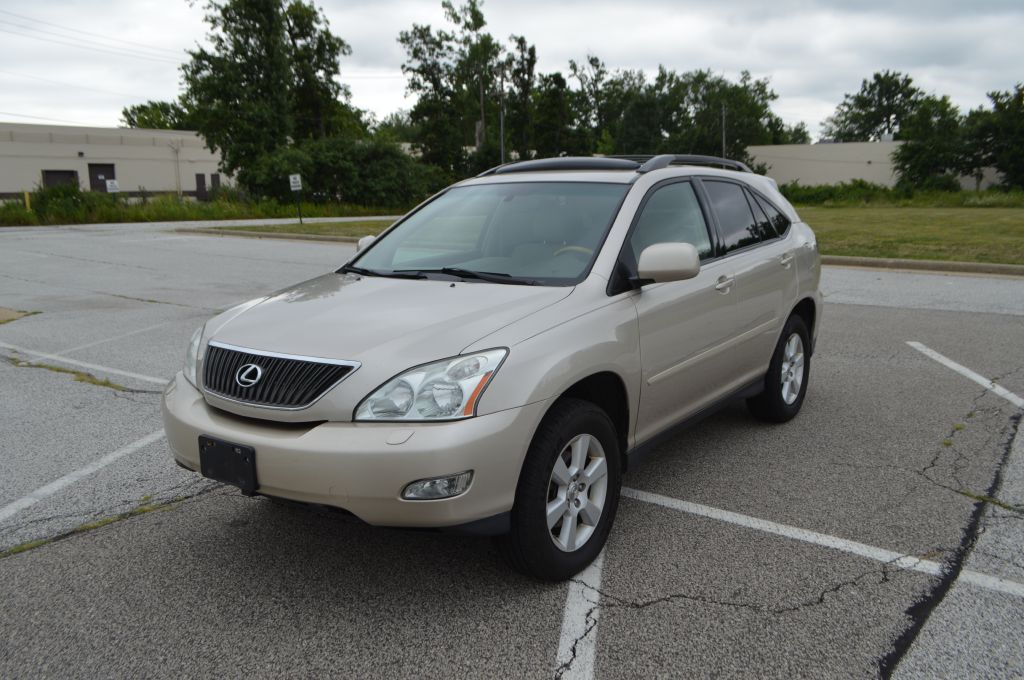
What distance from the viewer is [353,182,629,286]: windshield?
12.6 ft

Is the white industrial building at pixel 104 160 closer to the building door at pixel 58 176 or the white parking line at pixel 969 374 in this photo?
the building door at pixel 58 176

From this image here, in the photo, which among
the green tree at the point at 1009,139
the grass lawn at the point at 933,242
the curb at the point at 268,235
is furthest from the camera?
the green tree at the point at 1009,139

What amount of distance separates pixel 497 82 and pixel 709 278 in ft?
249

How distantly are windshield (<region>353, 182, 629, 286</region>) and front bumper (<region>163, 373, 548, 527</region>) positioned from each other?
3.27ft

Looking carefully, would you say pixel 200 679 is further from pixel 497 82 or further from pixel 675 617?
pixel 497 82

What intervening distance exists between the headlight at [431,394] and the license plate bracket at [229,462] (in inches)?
18.7

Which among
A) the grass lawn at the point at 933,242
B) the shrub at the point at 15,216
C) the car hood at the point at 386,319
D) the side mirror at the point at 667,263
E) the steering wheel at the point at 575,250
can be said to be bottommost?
the grass lawn at the point at 933,242

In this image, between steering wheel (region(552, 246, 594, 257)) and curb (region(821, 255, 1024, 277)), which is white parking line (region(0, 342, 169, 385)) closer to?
steering wheel (region(552, 246, 594, 257))

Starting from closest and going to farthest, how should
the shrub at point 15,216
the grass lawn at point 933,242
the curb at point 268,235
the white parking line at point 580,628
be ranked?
the white parking line at point 580,628 → the grass lawn at point 933,242 → the curb at point 268,235 → the shrub at point 15,216

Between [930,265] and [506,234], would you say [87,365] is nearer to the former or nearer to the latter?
[506,234]

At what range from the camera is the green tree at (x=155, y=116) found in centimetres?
10225

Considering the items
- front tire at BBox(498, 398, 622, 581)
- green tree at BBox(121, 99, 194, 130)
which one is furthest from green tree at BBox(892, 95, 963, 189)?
green tree at BBox(121, 99, 194, 130)

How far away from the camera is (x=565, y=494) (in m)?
3.24

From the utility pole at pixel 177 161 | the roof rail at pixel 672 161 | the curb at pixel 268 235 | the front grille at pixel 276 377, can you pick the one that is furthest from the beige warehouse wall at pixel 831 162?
the front grille at pixel 276 377
